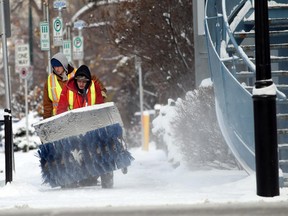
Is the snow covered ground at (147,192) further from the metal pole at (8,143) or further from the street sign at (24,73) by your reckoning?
the street sign at (24,73)

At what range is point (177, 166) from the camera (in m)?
15.2

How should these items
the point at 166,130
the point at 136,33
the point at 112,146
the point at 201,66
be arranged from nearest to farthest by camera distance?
the point at 112,146 → the point at 201,66 → the point at 166,130 → the point at 136,33

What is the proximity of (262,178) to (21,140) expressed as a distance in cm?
1932

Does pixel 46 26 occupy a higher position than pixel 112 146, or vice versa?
pixel 46 26

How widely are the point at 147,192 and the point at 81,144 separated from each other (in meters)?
1.15

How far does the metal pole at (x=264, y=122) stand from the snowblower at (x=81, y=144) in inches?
87.7

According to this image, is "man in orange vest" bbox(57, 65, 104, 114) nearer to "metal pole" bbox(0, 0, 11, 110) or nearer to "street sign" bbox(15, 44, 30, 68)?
"metal pole" bbox(0, 0, 11, 110)

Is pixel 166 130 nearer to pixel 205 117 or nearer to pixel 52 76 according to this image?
pixel 205 117

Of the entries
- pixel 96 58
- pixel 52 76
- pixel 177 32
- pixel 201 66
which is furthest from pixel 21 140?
pixel 96 58

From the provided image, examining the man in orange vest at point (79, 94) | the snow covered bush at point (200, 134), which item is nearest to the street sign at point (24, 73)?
the snow covered bush at point (200, 134)

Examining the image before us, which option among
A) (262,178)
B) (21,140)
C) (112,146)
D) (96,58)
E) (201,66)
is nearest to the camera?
(262,178)

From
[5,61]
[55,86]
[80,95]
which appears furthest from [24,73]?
[80,95]

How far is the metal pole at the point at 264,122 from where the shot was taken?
29.9 ft

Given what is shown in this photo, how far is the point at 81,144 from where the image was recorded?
10.8 m
